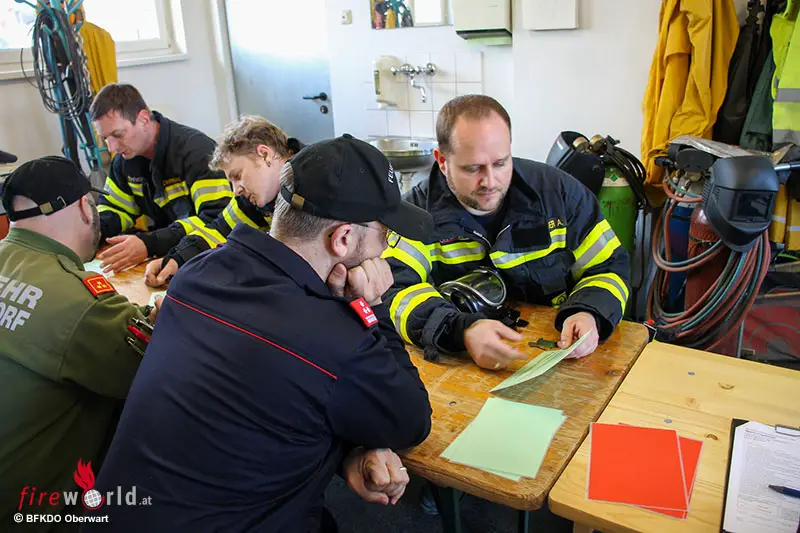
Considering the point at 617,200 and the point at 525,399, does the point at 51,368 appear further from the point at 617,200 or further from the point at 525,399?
the point at 617,200

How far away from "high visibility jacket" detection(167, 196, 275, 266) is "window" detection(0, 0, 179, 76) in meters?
2.56

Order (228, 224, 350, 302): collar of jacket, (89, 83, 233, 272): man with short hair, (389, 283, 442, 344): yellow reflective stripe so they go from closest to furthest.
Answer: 1. (228, 224, 350, 302): collar of jacket
2. (389, 283, 442, 344): yellow reflective stripe
3. (89, 83, 233, 272): man with short hair

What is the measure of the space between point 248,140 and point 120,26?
3.28 metres

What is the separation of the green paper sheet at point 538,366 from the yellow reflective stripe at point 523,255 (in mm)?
357

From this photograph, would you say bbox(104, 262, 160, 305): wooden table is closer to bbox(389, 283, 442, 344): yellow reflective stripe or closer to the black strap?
the black strap

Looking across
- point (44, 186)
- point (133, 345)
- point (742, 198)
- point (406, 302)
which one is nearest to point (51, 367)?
point (133, 345)

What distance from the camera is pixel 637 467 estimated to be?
1108mm

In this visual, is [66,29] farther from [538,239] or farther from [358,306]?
[358,306]

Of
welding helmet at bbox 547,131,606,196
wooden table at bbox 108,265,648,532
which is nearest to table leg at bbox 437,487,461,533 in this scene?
wooden table at bbox 108,265,648,532

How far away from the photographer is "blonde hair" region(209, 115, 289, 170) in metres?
2.21

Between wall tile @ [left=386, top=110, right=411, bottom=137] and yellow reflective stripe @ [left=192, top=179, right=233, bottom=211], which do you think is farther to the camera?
wall tile @ [left=386, top=110, right=411, bottom=137]

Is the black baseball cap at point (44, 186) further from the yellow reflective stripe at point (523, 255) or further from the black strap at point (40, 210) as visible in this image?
the yellow reflective stripe at point (523, 255)

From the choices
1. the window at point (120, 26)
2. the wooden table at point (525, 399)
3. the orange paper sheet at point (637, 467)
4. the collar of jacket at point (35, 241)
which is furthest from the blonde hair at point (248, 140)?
the window at point (120, 26)

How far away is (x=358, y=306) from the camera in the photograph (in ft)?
3.54
